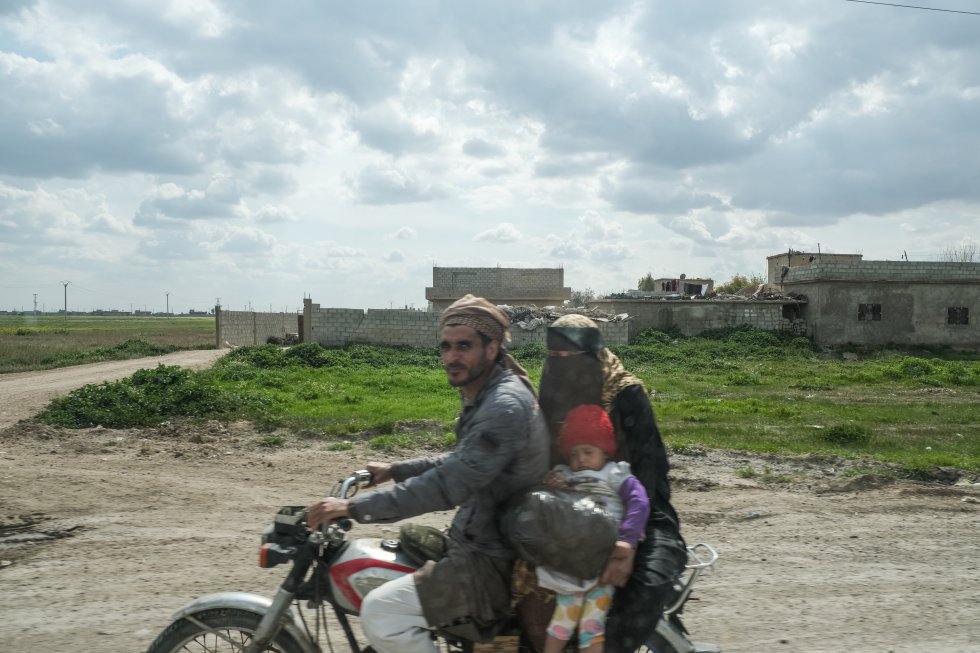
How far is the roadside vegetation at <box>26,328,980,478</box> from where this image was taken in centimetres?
1113

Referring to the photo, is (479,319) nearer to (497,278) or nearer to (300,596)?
(300,596)

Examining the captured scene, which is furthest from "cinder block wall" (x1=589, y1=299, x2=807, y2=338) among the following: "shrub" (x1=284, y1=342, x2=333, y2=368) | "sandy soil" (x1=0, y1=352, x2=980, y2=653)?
"sandy soil" (x1=0, y1=352, x2=980, y2=653)

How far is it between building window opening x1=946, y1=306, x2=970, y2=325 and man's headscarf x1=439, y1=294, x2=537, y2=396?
102 ft

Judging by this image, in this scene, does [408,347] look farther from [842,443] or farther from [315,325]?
[842,443]

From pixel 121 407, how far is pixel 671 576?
11.8 m

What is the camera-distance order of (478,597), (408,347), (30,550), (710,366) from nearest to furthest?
(478,597) < (30,550) < (710,366) < (408,347)

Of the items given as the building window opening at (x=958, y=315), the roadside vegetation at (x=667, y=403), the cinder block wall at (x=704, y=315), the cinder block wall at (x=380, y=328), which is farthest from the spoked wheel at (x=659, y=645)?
the building window opening at (x=958, y=315)

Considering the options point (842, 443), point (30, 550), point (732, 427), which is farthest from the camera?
point (732, 427)

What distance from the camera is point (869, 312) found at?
28.8 metres

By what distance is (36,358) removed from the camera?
2653 cm

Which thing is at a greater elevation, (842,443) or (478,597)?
(478,597)

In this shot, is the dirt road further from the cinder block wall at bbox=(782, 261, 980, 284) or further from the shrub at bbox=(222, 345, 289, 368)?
the cinder block wall at bbox=(782, 261, 980, 284)

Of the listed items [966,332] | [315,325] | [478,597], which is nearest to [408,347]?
[315,325]

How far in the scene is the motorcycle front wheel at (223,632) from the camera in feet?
9.43
